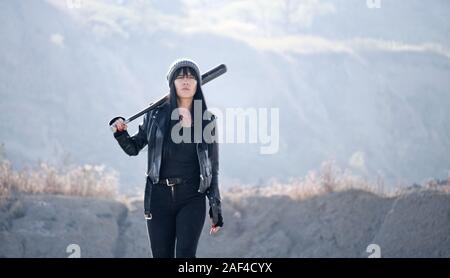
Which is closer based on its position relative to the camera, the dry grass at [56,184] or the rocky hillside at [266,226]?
the rocky hillside at [266,226]

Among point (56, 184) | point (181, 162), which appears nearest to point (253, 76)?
point (56, 184)

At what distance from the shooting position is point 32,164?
24281 millimetres

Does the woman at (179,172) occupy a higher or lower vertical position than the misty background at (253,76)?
lower

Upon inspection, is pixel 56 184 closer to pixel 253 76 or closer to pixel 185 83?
pixel 185 83

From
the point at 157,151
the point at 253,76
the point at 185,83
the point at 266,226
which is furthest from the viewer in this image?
the point at 253,76

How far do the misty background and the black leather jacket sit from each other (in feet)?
65.2

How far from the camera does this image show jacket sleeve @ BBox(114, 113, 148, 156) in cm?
554

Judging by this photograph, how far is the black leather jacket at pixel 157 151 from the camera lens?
5.41 metres

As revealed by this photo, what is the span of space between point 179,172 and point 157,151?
0.22m

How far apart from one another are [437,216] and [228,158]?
62.8 ft

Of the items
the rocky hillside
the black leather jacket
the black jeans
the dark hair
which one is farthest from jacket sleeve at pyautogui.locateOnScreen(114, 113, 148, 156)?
the rocky hillside

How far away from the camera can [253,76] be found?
3369 cm

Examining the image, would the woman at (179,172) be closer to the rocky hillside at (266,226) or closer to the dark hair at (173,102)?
the dark hair at (173,102)

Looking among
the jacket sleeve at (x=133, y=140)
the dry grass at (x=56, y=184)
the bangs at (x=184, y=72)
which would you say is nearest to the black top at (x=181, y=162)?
the jacket sleeve at (x=133, y=140)
